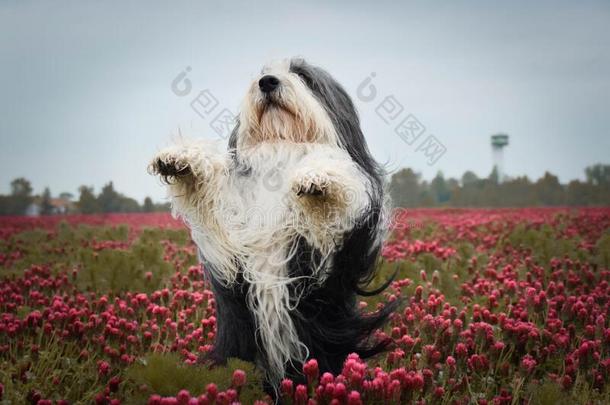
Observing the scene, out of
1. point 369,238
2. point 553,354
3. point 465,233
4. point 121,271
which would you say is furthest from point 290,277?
point 465,233

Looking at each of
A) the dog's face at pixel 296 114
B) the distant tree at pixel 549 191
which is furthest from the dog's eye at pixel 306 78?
the distant tree at pixel 549 191

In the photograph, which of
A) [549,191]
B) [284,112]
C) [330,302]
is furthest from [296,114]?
[549,191]

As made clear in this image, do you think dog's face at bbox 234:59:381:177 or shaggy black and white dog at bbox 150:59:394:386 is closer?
shaggy black and white dog at bbox 150:59:394:386

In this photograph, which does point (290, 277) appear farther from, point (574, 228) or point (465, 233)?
point (574, 228)

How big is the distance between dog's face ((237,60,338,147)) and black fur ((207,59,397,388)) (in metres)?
0.12

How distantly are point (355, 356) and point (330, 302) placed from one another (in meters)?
0.37

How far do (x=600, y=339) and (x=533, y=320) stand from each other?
0.68 meters

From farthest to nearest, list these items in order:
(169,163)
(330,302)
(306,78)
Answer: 1. (306,78)
2. (330,302)
3. (169,163)

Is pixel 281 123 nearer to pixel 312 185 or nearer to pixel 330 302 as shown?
pixel 312 185

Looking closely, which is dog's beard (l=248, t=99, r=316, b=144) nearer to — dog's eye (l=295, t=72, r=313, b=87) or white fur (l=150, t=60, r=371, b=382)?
white fur (l=150, t=60, r=371, b=382)

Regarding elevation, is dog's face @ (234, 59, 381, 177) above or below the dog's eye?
below

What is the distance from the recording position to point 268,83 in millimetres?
2730

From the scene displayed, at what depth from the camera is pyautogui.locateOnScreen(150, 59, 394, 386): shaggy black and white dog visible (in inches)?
100

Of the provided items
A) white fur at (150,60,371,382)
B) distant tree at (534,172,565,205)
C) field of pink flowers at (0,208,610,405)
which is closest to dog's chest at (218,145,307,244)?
white fur at (150,60,371,382)
